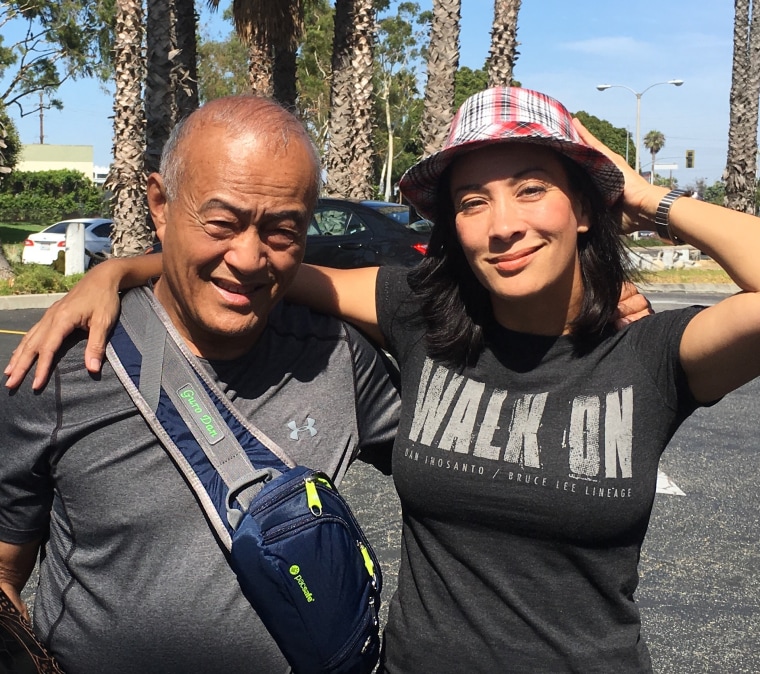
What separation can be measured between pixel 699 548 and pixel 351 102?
540 inches

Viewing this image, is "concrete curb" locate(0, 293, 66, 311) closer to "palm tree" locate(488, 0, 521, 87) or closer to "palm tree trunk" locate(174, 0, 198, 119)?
"palm tree trunk" locate(174, 0, 198, 119)

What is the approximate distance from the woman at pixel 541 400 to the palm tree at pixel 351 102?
15.2 m

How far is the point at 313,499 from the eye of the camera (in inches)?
75.9

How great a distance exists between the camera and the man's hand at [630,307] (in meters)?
2.25

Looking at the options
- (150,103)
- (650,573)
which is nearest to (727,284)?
(150,103)

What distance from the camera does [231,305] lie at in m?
2.11

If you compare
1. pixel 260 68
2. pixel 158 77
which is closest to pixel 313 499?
pixel 158 77

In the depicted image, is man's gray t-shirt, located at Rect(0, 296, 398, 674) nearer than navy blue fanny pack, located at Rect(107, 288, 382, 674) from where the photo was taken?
No

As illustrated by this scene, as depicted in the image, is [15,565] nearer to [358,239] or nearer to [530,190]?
[530,190]

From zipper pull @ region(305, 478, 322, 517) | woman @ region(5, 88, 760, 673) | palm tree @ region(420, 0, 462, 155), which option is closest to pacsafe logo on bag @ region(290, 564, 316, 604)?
zipper pull @ region(305, 478, 322, 517)

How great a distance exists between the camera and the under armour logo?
7.15ft

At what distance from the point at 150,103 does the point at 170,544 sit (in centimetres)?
1318

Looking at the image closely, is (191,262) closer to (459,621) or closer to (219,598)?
(219,598)

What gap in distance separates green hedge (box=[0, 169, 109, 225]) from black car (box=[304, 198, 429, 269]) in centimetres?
3844
